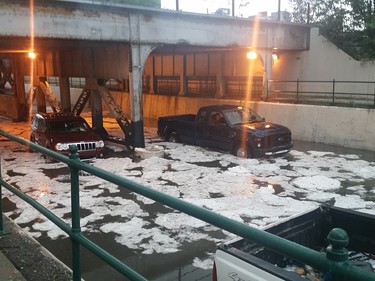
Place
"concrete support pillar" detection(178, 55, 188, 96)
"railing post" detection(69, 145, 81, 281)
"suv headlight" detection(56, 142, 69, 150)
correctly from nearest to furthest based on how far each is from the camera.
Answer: "railing post" detection(69, 145, 81, 281)
"suv headlight" detection(56, 142, 69, 150)
"concrete support pillar" detection(178, 55, 188, 96)

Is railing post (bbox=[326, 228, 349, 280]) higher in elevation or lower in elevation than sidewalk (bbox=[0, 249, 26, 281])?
higher

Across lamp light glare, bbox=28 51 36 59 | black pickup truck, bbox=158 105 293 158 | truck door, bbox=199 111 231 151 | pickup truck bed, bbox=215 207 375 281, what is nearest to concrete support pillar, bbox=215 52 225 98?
black pickup truck, bbox=158 105 293 158

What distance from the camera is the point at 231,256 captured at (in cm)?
333

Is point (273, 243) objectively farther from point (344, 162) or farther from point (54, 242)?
point (344, 162)

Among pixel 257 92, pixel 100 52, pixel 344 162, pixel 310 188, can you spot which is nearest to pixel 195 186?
pixel 310 188

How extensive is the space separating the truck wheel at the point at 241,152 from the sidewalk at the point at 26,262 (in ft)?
32.7

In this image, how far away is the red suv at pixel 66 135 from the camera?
1329 centimetres

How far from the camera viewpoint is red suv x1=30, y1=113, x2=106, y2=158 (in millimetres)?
13289

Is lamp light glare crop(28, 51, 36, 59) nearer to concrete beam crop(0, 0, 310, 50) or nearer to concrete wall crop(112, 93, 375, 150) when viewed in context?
concrete beam crop(0, 0, 310, 50)

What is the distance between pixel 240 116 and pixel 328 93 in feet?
23.3

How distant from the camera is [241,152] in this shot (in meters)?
13.7

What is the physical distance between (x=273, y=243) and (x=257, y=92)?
23.4 metres

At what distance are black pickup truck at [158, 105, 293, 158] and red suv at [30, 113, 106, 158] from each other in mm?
3743

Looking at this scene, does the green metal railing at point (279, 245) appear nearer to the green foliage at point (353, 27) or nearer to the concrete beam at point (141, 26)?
the concrete beam at point (141, 26)
